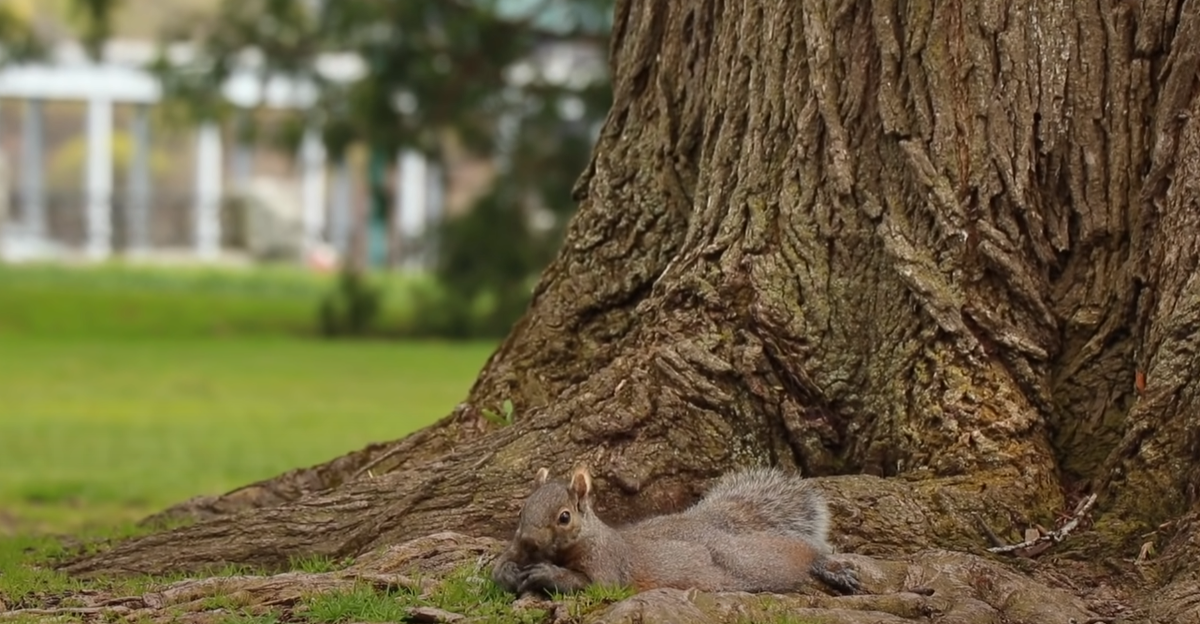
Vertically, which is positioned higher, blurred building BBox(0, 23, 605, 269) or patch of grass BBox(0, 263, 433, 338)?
blurred building BBox(0, 23, 605, 269)

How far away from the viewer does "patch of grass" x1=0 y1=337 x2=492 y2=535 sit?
12.2m

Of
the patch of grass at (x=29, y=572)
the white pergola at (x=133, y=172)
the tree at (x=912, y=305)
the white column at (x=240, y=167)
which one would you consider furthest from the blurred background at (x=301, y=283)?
the white column at (x=240, y=167)

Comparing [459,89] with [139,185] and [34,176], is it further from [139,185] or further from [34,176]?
[34,176]

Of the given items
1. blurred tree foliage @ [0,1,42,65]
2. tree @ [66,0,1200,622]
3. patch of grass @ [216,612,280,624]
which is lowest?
patch of grass @ [216,612,280,624]

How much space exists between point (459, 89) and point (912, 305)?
1817cm

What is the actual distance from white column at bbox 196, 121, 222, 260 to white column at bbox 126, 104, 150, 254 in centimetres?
137

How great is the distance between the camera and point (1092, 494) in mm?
5789

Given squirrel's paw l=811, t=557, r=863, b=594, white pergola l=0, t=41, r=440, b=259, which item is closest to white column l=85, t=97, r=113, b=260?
white pergola l=0, t=41, r=440, b=259

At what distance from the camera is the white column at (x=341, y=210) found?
161ft

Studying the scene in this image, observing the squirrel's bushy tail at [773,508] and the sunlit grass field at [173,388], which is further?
the sunlit grass field at [173,388]

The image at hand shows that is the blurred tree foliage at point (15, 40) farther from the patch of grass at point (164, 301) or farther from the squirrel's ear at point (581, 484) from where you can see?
the squirrel's ear at point (581, 484)

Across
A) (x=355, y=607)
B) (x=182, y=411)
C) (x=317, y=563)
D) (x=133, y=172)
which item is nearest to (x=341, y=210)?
(x=133, y=172)

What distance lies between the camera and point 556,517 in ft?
17.9

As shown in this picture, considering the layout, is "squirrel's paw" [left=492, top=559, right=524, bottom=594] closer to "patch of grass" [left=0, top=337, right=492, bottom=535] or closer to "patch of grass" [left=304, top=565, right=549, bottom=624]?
"patch of grass" [left=304, top=565, right=549, bottom=624]
